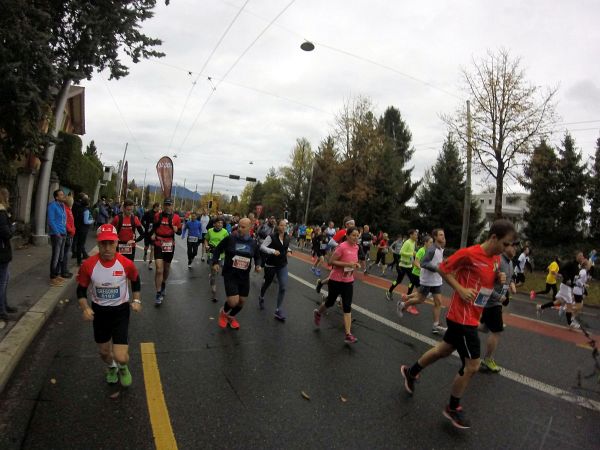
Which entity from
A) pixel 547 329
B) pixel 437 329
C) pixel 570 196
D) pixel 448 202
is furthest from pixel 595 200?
pixel 437 329

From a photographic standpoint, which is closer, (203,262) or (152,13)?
(152,13)

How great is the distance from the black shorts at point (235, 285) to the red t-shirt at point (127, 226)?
341cm

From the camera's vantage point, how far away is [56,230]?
7832 millimetres

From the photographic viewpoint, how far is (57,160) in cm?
1972

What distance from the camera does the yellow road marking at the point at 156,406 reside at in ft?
10.00

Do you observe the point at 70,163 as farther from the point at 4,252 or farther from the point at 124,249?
the point at 4,252

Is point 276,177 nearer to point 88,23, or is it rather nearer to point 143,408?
point 88,23

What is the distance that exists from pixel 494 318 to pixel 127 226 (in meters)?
7.06

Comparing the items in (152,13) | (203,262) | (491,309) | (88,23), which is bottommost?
(203,262)

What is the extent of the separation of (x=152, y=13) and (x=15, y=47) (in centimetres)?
440

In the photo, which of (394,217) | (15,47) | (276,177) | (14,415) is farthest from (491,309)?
(276,177)

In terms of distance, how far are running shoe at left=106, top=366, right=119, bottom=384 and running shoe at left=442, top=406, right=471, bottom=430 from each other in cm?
315

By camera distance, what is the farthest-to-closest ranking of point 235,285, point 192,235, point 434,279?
1. point 192,235
2. point 434,279
3. point 235,285

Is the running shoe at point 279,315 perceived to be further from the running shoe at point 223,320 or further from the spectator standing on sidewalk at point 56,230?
the spectator standing on sidewalk at point 56,230
